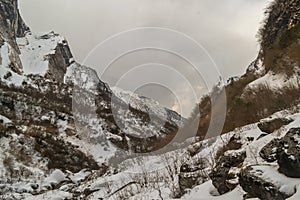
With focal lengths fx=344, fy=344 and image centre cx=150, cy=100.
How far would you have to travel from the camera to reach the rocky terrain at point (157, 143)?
6137 mm

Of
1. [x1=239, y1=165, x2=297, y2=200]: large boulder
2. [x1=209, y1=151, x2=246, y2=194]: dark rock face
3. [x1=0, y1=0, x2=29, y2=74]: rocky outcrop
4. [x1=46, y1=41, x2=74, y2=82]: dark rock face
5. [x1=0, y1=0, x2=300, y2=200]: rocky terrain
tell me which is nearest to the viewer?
[x1=239, y1=165, x2=297, y2=200]: large boulder

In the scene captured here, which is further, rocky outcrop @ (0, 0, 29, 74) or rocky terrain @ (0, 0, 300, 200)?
rocky outcrop @ (0, 0, 29, 74)

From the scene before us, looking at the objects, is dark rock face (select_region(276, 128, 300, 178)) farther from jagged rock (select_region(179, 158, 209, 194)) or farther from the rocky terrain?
jagged rock (select_region(179, 158, 209, 194))

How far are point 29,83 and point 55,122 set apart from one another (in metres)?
10.9

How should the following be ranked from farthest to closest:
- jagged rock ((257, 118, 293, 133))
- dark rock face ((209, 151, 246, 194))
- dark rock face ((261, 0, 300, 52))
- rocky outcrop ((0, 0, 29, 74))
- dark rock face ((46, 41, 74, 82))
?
dark rock face ((46, 41, 74, 82))
rocky outcrop ((0, 0, 29, 74))
dark rock face ((261, 0, 300, 52))
jagged rock ((257, 118, 293, 133))
dark rock face ((209, 151, 246, 194))

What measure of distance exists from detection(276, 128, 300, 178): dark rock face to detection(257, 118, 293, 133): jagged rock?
249 cm

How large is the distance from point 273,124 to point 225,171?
6.45 feet

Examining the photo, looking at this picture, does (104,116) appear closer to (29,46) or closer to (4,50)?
(4,50)

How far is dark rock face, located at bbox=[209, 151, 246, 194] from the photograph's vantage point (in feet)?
20.8

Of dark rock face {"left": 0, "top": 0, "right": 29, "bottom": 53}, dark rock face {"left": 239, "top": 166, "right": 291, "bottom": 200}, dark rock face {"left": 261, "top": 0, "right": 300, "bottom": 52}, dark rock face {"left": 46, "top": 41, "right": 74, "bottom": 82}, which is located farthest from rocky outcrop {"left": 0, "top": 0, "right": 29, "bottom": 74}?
dark rock face {"left": 239, "top": 166, "right": 291, "bottom": 200}

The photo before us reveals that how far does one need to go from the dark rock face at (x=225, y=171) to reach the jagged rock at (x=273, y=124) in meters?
1.28

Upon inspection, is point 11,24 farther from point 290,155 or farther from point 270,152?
point 290,155

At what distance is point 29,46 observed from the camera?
3583 inches

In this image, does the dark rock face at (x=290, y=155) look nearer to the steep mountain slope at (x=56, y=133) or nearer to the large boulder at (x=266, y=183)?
the large boulder at (x=266, y=183)
